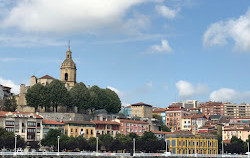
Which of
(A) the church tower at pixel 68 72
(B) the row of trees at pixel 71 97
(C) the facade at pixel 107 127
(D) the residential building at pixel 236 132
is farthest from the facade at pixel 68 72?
(D) the residential building at pixel 236 132

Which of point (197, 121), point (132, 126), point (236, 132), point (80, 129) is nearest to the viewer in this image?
point (80, 129)

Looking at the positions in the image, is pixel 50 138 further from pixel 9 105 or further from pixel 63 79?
pixel 63 79

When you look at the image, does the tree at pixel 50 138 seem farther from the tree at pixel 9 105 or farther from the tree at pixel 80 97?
the tree at pixel 80 97

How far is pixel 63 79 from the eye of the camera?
145 metres

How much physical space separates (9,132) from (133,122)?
4271 centimetres

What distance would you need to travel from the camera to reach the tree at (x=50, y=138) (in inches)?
4063

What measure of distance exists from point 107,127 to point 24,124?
85.9 ft

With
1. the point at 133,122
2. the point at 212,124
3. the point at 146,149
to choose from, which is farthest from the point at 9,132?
the point at 212,124

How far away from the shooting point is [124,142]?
358ft

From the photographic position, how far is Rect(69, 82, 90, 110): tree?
127 metres

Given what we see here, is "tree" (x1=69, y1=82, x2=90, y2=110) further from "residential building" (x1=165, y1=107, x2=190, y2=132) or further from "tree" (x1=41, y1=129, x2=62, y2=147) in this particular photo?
"residential building" (x1=165, y1=107, x2=190, y2=132)

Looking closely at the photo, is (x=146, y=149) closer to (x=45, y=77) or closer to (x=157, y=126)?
(x=157, y=126)

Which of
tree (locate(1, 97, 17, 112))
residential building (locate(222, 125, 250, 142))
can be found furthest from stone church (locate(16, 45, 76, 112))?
residential building (locate(222, 125, 250, 142))

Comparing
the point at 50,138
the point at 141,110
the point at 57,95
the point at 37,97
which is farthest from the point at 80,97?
the point at 141,110
